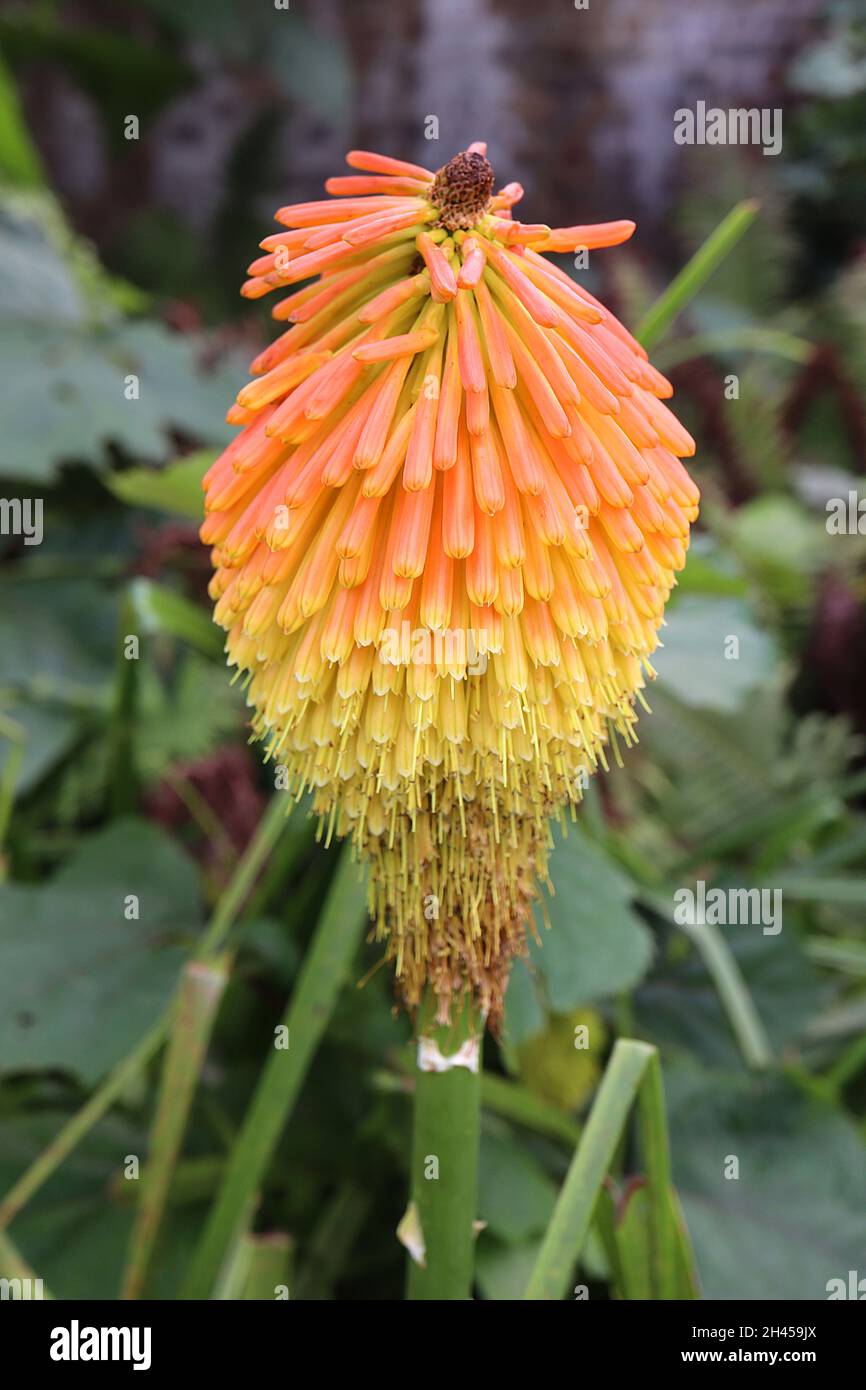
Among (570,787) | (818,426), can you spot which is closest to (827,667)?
(818,426)

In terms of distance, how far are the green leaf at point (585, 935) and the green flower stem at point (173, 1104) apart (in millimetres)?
251

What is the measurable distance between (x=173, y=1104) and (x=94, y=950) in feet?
0.80

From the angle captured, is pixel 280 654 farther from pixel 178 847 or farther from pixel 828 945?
pixel 828 945

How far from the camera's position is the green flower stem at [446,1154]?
60 cm

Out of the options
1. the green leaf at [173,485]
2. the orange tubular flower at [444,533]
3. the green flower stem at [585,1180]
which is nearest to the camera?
the orange tubular flower at [444,533]

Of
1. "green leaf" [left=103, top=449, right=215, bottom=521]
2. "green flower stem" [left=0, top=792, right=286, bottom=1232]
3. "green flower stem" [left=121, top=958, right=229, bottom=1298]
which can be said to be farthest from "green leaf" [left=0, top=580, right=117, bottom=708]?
"green flower stem" [left=121, top=958, right=229, bottom=1298]

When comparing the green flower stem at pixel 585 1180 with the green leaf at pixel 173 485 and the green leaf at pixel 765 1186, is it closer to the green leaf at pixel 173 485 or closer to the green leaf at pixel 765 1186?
the green leaf at pixel 765 1186

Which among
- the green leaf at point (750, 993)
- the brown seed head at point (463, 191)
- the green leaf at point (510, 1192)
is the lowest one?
the green leaf at point (510, 1192)

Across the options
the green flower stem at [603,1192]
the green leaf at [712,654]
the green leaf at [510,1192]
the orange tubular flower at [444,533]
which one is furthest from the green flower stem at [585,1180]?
the green leaf at [712,654]

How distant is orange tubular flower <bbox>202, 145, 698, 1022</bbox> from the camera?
0.51m

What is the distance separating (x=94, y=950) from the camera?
3.48ft

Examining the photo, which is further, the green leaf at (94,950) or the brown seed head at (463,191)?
the green leaf at (94,950)

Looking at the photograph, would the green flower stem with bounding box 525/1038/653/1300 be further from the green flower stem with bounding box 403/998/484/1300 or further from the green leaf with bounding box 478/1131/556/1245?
the green leaf with bounding box 478/1131/556/1245

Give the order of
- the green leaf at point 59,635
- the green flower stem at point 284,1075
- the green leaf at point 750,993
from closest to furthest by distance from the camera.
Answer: the green flower stem at point 284,1075, the green leaf at point 750,993, the green leaf at point 59,635
